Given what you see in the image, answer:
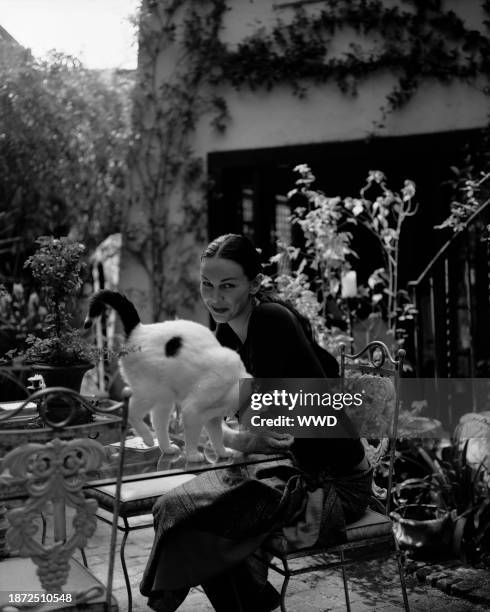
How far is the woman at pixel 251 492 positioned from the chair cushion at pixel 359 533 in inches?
0.8

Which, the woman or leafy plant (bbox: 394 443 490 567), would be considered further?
leafy plant (bbox: 394 443 490 567)

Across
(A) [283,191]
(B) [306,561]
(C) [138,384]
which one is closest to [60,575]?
(C) [138,384]

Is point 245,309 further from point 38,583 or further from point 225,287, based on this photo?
point 38,583

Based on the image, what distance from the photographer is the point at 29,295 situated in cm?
698

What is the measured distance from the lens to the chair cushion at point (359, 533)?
226 cm

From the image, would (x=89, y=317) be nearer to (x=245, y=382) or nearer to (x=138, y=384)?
(x=138, y=384)

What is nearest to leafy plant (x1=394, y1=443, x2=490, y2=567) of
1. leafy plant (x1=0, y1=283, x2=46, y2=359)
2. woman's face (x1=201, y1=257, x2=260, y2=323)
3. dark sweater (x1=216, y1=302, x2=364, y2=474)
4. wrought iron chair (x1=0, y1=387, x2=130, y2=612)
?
dark sweater (x1=216, y1=302, x2=364, y2=474)

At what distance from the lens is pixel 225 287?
244 cm

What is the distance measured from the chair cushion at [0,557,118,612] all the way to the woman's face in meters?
0.93

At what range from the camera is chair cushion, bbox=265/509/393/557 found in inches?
89.0

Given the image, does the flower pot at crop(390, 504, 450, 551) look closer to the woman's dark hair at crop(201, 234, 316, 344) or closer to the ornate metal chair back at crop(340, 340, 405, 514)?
the ornate metal chair back at crop(340, 340, 405, 514)

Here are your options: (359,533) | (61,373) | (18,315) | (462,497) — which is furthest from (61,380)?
(18,315)

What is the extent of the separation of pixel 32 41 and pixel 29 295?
2.40 m

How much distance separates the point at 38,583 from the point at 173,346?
818mm
